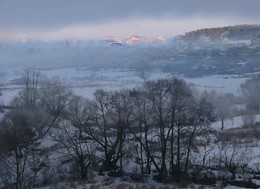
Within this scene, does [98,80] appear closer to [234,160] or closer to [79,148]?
[79,148]

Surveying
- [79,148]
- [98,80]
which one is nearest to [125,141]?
[79,148]

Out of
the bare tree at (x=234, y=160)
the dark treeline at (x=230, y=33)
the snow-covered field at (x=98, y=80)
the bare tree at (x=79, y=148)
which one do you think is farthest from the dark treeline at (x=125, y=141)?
the dark treeline at (x=230, y=33)

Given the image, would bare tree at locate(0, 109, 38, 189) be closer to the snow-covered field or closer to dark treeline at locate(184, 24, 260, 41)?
the snow-covered field

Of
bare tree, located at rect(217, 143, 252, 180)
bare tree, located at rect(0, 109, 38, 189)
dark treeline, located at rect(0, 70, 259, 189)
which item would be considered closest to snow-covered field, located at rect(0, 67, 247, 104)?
bare tree, located at rect(0, 109, 38, 189)

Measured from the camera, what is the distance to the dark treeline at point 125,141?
16547 mm

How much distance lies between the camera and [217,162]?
17812mm

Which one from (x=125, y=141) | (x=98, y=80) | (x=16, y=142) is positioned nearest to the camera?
(x=16, y=142)

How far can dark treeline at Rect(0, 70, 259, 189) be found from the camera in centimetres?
1655

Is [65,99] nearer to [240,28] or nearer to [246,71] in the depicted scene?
[246,71]

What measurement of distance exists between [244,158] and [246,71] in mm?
37571

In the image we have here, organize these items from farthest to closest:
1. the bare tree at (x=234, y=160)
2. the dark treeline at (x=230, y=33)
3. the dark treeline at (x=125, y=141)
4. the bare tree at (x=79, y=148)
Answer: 1. the dark treeline at (x=230, y=33)
2. the bare tree at (x=79, y=148)
3. the dark treeline at (x=125, y=141)
4. the bare tree at (x=234, y=160)

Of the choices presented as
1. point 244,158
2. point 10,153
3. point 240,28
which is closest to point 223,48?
point 240,28

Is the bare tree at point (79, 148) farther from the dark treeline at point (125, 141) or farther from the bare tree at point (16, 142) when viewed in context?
the bare tree at point (16, 142)

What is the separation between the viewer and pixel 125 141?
63.0 feet
